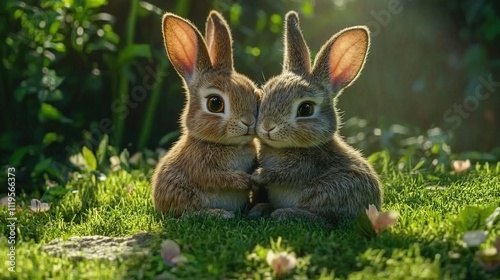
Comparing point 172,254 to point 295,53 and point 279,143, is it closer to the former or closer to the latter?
point 279,143

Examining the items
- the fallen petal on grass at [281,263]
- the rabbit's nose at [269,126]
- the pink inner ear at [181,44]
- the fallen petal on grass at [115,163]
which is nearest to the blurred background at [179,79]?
the fallen petal on grass at [115,163]

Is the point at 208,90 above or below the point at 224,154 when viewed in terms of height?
above

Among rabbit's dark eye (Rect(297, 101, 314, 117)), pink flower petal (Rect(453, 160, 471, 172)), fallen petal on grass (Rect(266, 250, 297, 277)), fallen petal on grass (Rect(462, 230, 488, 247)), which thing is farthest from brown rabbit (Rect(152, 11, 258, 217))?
pink flower petal (Rect(453, 160, 471, 172))

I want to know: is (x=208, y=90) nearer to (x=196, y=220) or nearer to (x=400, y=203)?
(x=196, y=220)

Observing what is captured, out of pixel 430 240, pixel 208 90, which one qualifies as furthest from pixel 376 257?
pixel 208 90

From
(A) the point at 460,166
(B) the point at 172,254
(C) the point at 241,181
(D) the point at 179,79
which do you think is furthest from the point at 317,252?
(D) the point at 179,79
